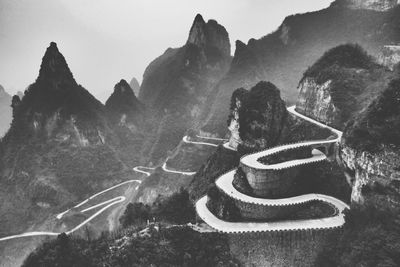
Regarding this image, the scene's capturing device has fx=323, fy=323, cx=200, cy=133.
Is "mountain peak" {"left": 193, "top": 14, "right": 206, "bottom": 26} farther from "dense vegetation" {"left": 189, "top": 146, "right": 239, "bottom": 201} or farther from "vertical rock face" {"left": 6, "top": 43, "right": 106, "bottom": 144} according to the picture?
"dense vegetation" {"left": 189, "top": 146, "right": 239, "bottom": 201}

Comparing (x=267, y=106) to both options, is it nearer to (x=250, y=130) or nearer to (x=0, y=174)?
(x=250, y=130)

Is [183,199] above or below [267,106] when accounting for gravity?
below

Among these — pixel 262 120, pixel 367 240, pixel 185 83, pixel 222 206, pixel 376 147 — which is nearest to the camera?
pixel 367 240

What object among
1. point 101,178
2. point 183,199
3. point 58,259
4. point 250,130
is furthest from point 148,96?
point 58,259

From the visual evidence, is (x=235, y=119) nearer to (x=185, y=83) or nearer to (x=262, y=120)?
(x=262, y=120)

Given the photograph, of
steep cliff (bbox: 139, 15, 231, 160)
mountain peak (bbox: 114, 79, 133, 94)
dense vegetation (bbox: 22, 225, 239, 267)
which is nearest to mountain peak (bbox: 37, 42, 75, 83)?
mountain peak (bbox: 114, 79, 133, 94)

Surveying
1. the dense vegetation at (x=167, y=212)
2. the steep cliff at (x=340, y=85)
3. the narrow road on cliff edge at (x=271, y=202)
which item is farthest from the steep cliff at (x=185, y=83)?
the narrow road on cliff edge at (x=271, y=202)

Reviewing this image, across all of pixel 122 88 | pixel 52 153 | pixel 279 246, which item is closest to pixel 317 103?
pixel 279 246
